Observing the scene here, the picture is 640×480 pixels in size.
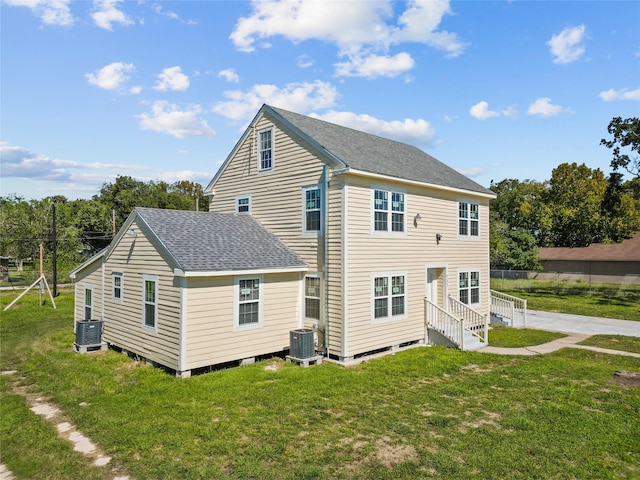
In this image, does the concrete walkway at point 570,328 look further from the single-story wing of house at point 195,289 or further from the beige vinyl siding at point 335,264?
the single-story wing of house at point 195,289

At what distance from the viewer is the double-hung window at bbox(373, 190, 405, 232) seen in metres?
13.0

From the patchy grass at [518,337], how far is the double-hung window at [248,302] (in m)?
8.11


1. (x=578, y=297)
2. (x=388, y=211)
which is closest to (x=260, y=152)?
(x=388, y=211)

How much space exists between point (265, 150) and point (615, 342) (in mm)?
13732

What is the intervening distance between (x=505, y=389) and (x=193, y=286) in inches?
297

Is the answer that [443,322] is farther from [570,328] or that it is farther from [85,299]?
[85,299]

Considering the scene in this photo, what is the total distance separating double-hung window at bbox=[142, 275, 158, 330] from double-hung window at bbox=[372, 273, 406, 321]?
19.9ft

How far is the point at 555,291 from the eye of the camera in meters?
32.3

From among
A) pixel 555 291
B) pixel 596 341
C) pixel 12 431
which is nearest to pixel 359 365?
pixel 12 431

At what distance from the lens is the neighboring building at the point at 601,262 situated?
38938 millimetres

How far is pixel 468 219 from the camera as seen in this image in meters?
16.9

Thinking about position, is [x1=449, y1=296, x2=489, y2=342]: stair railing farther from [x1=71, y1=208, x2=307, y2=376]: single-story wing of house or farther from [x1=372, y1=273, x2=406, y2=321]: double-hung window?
[x1=71, y1=208, x2=307, y2=376]: single-story wing of house

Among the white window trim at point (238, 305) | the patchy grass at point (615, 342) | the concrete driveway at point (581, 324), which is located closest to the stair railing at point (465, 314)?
the patchy grass at point (615, 342)

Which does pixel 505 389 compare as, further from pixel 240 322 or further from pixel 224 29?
pixel 224 29
